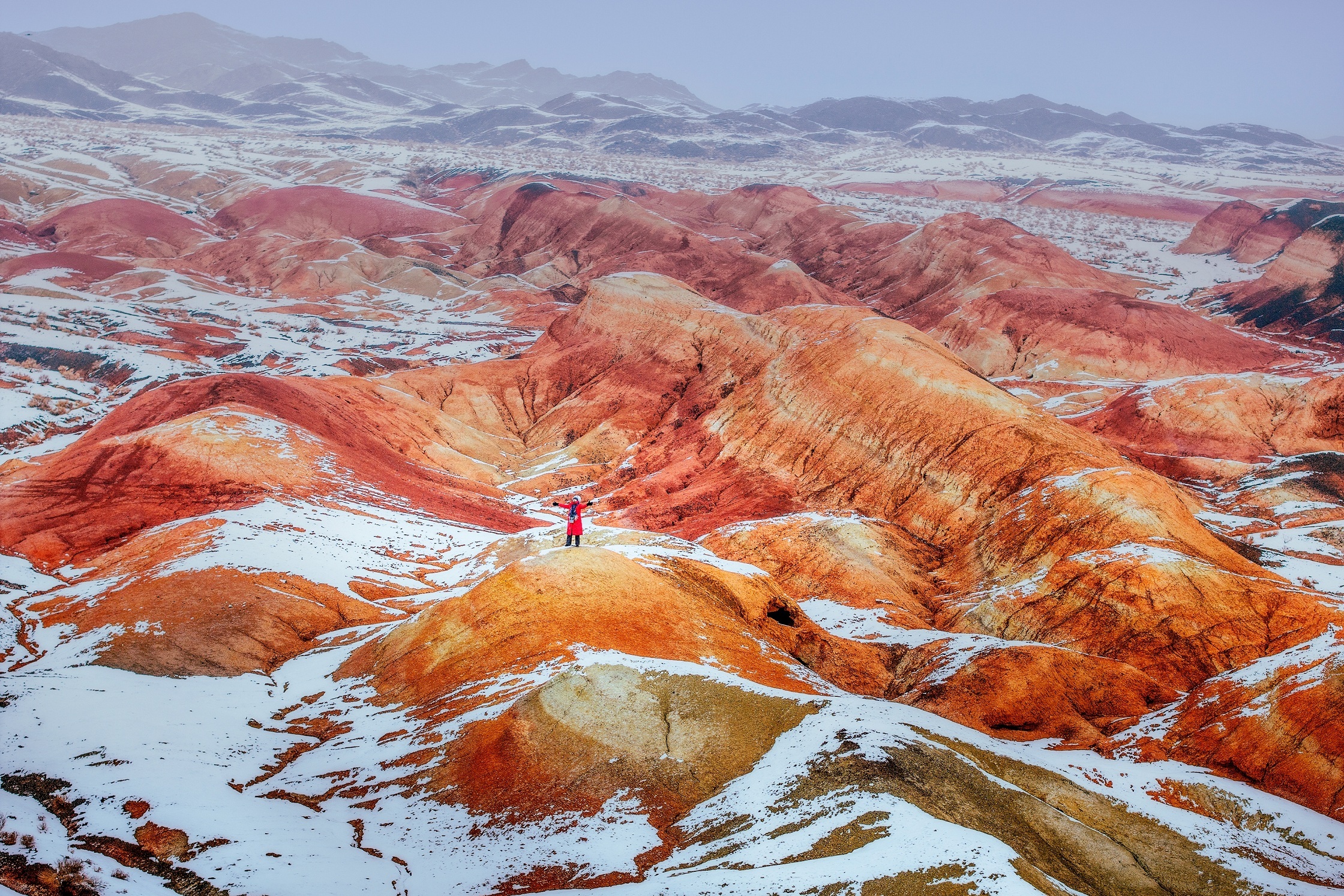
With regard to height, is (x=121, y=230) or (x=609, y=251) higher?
(x=121, y=230)

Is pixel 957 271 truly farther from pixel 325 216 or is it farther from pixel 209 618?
pixel 325 216

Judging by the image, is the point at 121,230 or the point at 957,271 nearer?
the point at 957,271

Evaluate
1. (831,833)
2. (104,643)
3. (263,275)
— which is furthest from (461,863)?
(263,275)

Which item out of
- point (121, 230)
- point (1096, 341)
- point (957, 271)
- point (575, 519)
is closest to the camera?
point (575, 519)

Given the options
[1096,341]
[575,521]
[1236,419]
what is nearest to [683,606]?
[575,521]

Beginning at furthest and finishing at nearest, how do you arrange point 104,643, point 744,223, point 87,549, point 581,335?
point 744,223
point 581,335
point 87,549
point 104,643

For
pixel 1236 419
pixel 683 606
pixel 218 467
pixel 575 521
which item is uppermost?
pixel 1236 419

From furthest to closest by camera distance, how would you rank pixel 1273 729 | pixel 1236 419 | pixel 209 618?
1. pixel 1236 419
2. pixel 209 618
3. pixel 1273 729

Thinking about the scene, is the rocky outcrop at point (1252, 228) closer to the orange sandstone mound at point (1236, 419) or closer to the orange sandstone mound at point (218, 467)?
the orange sandstone mound at point (1236, 419)

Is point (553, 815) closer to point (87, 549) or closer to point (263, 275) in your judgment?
point (87, 549)
